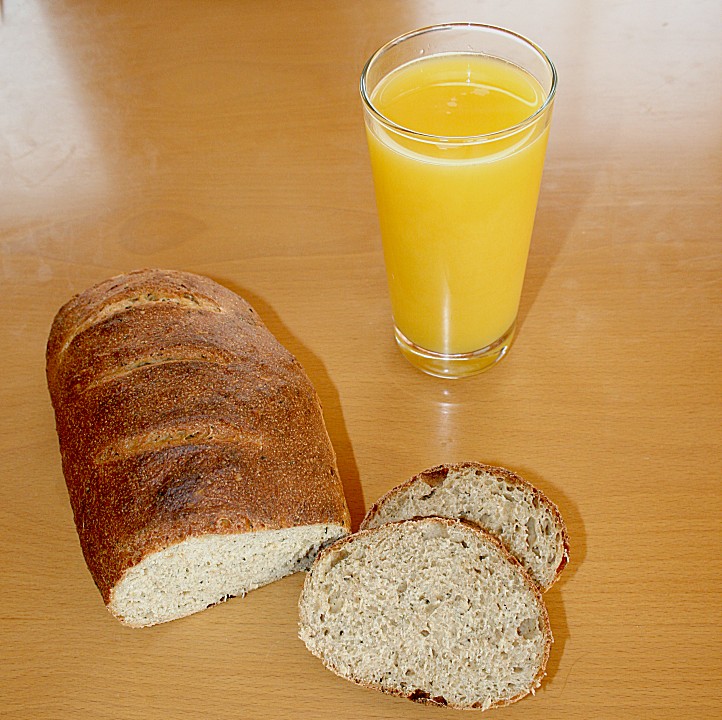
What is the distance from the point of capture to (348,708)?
3.59ft

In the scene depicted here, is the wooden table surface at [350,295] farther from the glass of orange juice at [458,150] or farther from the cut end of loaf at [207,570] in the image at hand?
the glass of orange juice at [458,150]

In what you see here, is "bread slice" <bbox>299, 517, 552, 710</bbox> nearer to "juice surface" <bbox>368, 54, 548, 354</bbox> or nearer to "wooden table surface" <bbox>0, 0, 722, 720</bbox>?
"wooden table surface" <bbox>0, 0, 722, 720</bbox>

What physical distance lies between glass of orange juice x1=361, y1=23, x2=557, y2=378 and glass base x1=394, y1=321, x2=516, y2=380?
12 cm

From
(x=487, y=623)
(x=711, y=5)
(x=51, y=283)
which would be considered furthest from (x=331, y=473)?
(x=711, y=5)

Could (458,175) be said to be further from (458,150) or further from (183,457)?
(183,457)

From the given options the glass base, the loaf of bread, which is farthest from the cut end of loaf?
the glass base

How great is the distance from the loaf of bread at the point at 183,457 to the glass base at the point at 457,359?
22 cm

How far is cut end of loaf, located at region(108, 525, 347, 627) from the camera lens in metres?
1.10

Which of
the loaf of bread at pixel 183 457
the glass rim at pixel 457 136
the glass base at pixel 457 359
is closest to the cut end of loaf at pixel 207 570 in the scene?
the loaf of bread at pixel 183 457

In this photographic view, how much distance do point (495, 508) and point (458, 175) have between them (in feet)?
1.41

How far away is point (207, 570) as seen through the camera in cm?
114

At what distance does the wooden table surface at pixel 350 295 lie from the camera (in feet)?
3.73

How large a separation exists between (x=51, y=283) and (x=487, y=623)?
38.4 inches

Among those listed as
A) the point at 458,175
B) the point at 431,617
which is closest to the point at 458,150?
the point at 458,175
